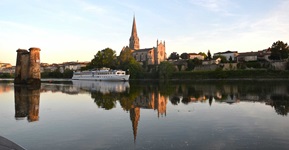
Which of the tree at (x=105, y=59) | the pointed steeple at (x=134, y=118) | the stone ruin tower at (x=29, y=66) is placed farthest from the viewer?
the tree at (x=105, y=59)

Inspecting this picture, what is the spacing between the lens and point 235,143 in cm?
921

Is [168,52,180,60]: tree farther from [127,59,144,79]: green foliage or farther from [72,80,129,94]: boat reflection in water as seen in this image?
[72,80,129,94]: boat reflection in water

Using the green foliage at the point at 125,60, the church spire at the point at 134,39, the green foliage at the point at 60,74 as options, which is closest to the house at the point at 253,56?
the green foliage at the point at 125,60

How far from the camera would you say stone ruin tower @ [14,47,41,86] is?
4131 centimetres

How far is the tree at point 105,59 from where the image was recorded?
113975mm

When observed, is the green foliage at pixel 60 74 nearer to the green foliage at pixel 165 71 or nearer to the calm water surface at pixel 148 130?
the green foliage at pixel 165 71

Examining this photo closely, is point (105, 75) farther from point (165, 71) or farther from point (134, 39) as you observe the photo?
point (134, 39)

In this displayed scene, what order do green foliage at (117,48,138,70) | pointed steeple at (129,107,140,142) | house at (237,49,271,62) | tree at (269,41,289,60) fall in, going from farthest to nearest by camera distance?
green foliage at (117,48,138,70) → house at (237,49,271,62) → tree at (269,41,289,60) → pointed steeple at (129,107,140,142)

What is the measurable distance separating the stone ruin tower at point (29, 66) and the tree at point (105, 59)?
6725 centimetres

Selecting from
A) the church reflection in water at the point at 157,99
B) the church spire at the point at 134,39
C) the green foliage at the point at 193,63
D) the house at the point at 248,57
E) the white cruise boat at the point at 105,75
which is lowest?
the church reflection in water at the point at 157,99

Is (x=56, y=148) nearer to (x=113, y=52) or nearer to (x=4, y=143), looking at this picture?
(x=4, y=143)

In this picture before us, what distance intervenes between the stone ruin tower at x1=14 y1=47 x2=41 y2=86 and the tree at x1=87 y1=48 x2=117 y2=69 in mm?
67245

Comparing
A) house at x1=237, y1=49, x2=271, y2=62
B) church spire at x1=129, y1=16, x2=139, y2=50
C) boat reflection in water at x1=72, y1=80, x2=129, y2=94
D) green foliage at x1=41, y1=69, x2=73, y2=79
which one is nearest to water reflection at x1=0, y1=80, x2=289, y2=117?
boat reflection in water at x1=72, y1=80, x2=129, y2=94

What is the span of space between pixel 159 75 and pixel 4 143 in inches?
3694
